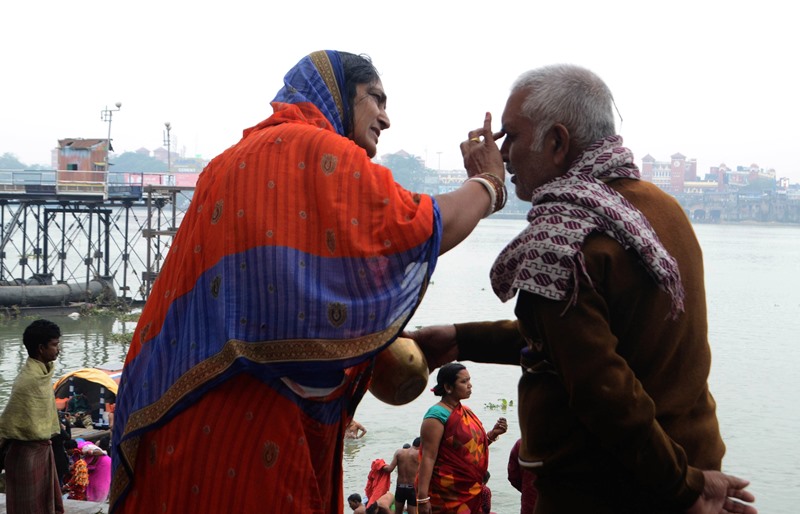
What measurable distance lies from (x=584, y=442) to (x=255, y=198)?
0.89 metres

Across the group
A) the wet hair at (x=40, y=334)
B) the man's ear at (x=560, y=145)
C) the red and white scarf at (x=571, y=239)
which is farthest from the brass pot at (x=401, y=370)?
the wet hair at (x=40, y=334)

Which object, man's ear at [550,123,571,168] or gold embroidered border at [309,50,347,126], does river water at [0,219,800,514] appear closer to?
gold embroidered border at [309,50,347,126]

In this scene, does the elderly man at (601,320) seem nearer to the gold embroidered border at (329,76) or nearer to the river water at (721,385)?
the gold embroidered border at (329,76)

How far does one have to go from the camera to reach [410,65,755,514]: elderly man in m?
1.78

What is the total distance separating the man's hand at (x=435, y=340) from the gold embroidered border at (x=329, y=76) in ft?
1.90

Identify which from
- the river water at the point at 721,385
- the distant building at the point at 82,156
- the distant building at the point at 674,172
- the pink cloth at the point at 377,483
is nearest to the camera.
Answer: the pink cloth at the point at 377,483

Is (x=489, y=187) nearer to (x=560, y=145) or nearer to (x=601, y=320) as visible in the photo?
(x=560, y=145)

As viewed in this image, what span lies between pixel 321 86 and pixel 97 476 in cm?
668

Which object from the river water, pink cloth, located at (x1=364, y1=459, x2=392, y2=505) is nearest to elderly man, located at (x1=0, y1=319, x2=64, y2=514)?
pink cloth, located at (x1=364, y1=459, x2=392, y2=505)

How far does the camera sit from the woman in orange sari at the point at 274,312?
6.90ft

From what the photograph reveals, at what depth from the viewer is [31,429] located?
589cm


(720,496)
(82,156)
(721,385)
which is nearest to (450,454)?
(720,496)

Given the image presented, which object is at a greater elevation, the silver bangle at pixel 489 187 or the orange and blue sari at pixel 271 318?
the silver bangle at pixel 489 187

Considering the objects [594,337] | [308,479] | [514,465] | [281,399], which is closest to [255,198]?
[281,399]
